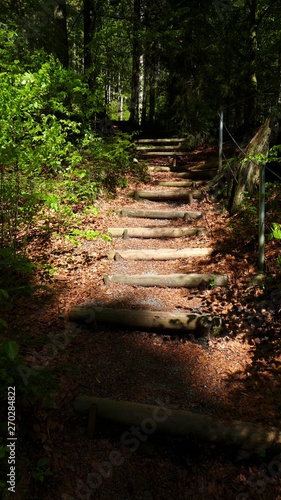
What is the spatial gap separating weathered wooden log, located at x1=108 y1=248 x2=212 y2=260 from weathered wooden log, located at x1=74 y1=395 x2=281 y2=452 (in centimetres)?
296

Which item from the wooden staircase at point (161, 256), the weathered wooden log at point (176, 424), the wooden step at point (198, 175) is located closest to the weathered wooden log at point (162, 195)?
the wooden staircase at point (161, 256)

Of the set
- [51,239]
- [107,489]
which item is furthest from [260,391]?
[51,239]

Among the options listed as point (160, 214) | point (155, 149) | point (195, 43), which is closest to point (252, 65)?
point (195, 43)

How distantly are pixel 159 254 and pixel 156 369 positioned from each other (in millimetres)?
2507

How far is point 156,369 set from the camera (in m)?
3.54

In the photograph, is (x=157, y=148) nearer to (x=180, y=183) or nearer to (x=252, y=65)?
(x=180, y=183)

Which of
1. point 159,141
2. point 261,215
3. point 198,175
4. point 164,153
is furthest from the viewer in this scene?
point 159,141

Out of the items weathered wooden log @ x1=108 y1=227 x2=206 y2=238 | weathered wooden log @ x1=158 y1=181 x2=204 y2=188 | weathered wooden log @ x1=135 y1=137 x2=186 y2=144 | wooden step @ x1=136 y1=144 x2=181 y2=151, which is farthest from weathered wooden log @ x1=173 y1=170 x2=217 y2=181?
weathered wooden log @ x1=135 y1=137 x2=186 y2=144

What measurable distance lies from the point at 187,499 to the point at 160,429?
54 centimetres

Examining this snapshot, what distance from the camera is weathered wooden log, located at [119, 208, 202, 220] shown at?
7.02 meters

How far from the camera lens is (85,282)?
5051 mm

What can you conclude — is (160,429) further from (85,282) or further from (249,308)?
(85,282)

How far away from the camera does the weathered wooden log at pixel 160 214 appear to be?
7023mm

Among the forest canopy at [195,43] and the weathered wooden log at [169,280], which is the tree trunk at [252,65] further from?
the weathered wooden log at [169,280]
